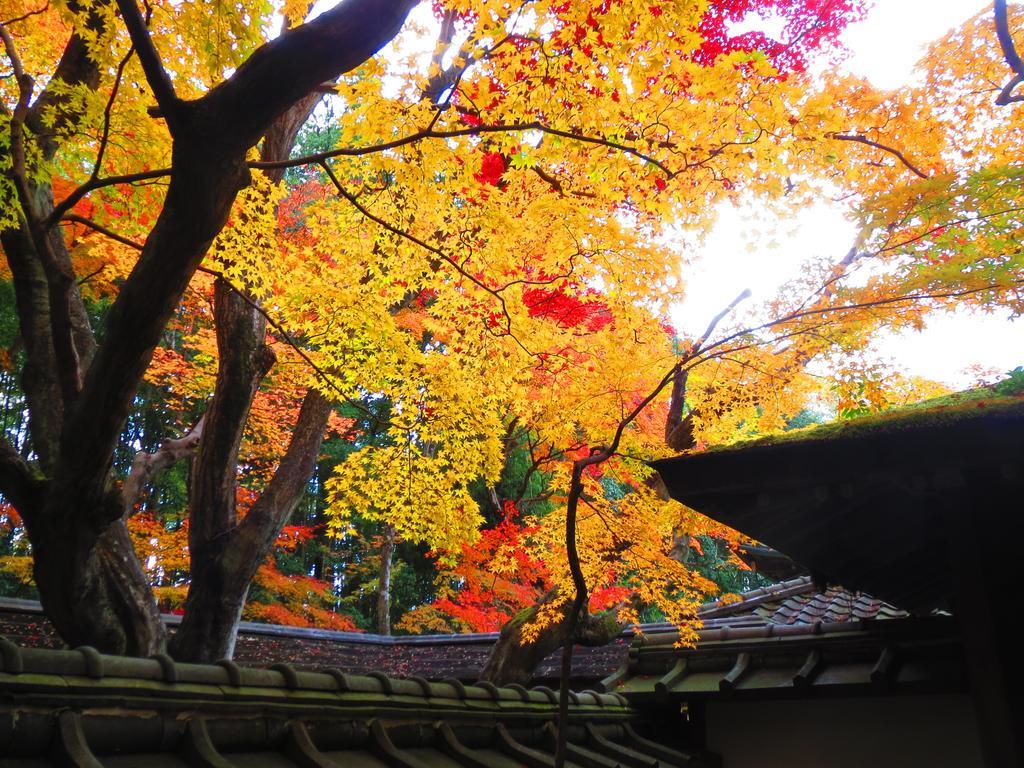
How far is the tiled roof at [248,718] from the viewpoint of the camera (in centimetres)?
230

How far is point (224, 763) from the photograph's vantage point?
103 inches

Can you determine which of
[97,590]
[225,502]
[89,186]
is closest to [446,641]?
[225,502]

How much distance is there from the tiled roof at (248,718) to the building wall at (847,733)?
4.68 feet

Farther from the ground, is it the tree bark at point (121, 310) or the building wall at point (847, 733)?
the tree bark at point (121, 310)

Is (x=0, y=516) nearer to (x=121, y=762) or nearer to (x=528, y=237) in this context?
(x=528, y=237)

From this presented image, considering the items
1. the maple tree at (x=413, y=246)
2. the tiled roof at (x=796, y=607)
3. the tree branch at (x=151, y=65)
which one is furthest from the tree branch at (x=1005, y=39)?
the tree branch at (x=151, y=65)

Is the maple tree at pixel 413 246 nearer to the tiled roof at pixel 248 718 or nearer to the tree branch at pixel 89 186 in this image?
the tree branch at pixel 89 186

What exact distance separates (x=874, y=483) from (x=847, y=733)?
2.97 metres

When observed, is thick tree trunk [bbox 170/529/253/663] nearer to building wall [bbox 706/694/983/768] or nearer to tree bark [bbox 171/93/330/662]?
tree bark [bbox 171/93/330/662]

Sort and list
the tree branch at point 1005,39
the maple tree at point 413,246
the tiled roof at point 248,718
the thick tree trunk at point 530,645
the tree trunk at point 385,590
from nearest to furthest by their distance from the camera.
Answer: the tiled roof at point 248,718
the maple tree at point 413,246
the tree branch at point 1005,39
the thick tree trunk at point 530,645
the tree trunk at point 385,590

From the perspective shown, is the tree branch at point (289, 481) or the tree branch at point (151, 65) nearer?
the tree branch at point (151, 65)

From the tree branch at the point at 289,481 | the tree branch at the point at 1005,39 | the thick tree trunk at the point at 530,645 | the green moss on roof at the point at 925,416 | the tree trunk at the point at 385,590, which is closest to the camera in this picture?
the green moss on roof at the point at 925,416

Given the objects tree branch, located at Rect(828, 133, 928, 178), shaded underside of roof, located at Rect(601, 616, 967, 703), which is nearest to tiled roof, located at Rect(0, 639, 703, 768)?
shaded underside of roof, located at Rect(601, 616, 967, 703)

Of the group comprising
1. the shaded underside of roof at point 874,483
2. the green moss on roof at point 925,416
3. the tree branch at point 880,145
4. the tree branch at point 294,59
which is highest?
the tree branch at point 880,145
